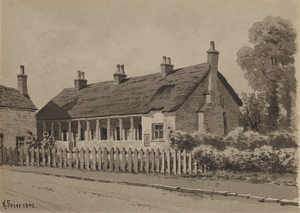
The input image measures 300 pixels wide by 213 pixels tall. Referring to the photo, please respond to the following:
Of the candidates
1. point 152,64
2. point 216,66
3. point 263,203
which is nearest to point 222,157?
point 263,203

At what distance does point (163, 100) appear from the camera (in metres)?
8.40

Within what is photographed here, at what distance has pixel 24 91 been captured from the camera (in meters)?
8.38

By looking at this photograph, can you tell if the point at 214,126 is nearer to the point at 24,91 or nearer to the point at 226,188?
the point at 226,188

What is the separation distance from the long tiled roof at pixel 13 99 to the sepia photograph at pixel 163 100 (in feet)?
→ 0.10

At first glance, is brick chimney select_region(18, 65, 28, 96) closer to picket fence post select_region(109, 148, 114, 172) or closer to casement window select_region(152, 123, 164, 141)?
picket fence post select_region(109, 148, 114, 172)

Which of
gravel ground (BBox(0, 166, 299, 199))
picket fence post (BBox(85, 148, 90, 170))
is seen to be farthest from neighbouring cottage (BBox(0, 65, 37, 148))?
gravel ground (BBox(0, 166, 299, 199))

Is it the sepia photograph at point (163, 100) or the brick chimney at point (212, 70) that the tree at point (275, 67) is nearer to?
the sepia photograph at point (163, 100)

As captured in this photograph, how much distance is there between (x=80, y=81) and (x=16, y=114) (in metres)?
1.72

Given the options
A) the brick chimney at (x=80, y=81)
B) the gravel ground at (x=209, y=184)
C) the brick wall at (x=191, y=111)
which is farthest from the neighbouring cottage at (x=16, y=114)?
the brick wall at (x=191, y=111)

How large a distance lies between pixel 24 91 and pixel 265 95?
203 inches

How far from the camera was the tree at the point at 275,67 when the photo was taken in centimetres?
750

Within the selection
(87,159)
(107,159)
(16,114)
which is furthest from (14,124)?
(107,159)
